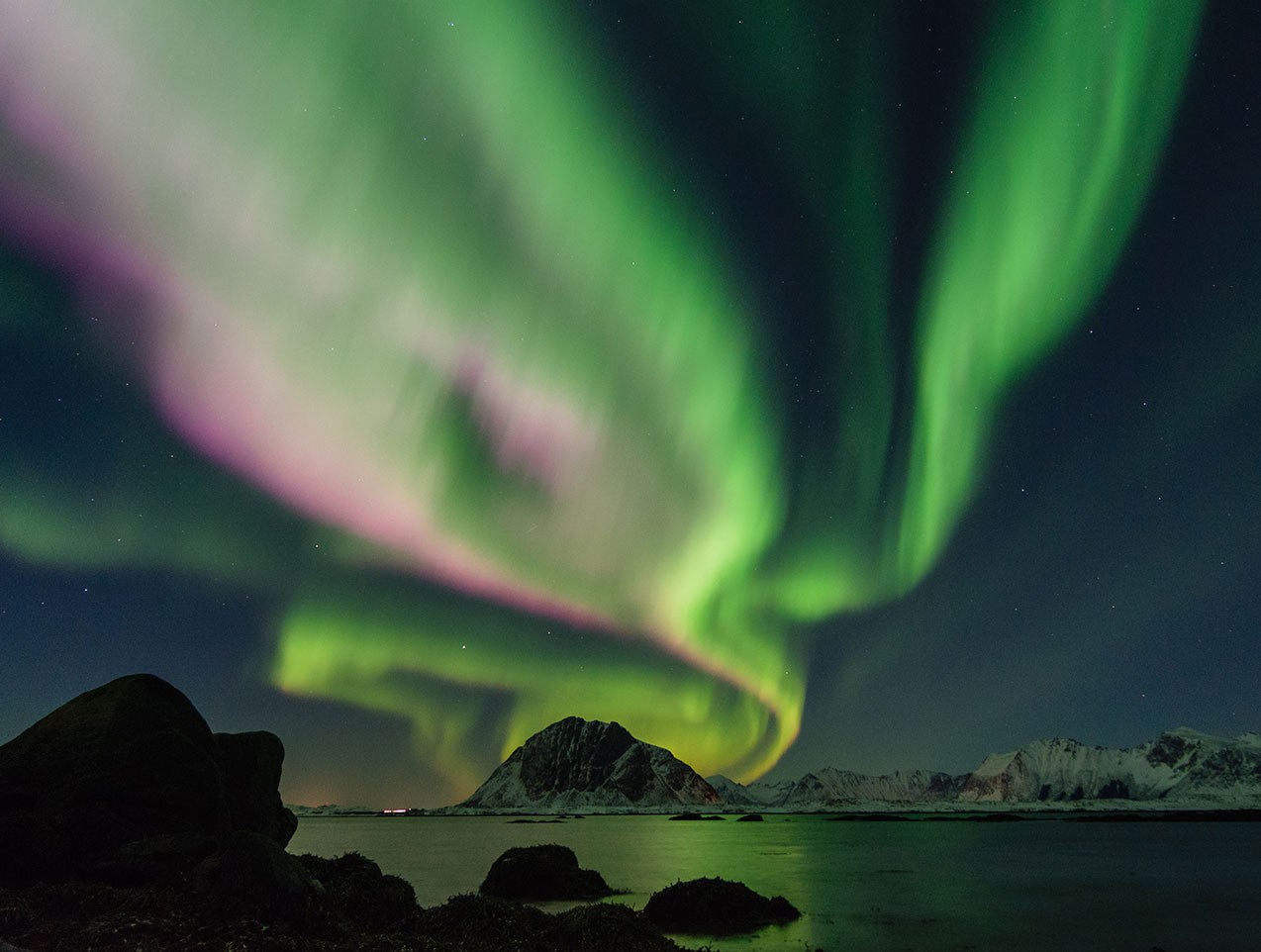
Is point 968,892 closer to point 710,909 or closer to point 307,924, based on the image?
point 710,909

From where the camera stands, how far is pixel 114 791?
21.9 meters

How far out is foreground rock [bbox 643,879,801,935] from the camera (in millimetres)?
30266

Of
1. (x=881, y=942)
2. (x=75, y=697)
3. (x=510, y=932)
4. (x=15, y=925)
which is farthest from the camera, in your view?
(x=881, y=942)

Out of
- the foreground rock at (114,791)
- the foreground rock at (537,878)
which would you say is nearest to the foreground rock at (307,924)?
the foreground rock at (114,791)

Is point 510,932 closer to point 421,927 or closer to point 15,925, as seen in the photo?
point 421,927

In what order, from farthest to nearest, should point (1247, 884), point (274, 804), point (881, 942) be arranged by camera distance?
1. point (1247, 884)
2. point (274, 804)
3. point (881, 942)

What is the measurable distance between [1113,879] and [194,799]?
6608cm

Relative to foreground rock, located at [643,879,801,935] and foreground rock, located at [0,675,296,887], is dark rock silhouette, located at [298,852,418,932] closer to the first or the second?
foreground rock, located at [0,675,296,887]

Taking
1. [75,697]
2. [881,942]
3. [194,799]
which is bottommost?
[881,942]

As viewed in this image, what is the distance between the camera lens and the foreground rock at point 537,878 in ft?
128

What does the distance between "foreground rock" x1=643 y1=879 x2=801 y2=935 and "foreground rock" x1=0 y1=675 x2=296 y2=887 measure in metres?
15.6

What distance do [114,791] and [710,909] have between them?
69.1 ft

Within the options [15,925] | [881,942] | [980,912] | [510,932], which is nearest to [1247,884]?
[980,912]

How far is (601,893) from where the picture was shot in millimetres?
42000
